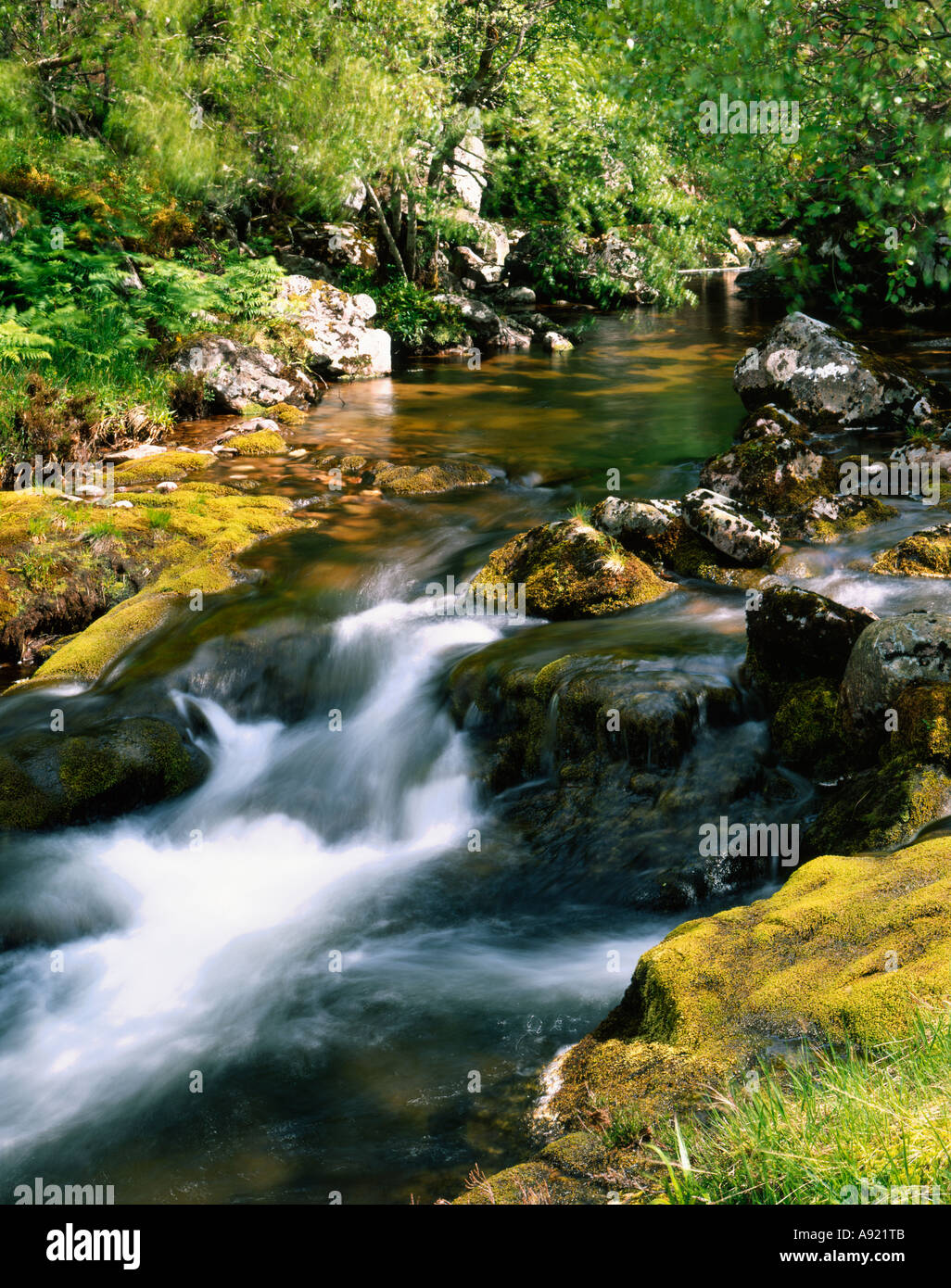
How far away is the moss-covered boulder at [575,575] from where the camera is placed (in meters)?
8.18

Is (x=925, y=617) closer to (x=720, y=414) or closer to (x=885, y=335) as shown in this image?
(x=720, y=414)

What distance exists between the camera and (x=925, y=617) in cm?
546

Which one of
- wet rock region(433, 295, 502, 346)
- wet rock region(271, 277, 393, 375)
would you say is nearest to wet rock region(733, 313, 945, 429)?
wet rock region(271, 277, 393, 375)

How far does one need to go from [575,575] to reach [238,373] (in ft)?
28.4

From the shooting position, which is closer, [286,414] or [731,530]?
[731,530]

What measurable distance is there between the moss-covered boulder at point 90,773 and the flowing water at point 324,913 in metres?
0.16

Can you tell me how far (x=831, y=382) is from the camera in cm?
1236

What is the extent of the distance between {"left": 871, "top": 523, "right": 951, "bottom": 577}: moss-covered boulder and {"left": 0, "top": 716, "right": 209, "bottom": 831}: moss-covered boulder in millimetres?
5701

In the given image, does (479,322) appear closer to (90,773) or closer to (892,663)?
(90,773)

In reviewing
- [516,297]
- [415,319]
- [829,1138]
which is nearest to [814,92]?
[829,1138]

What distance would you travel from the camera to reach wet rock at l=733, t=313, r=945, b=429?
12.1m

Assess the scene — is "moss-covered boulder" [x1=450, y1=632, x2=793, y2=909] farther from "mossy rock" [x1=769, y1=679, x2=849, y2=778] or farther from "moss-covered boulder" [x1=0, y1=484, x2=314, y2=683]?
"moss-covered boulder" [x1=0, y1=484, x2=314, y2=683]

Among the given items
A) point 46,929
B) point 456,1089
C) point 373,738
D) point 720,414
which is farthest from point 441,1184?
point 720,414

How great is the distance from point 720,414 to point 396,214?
1066 cm
